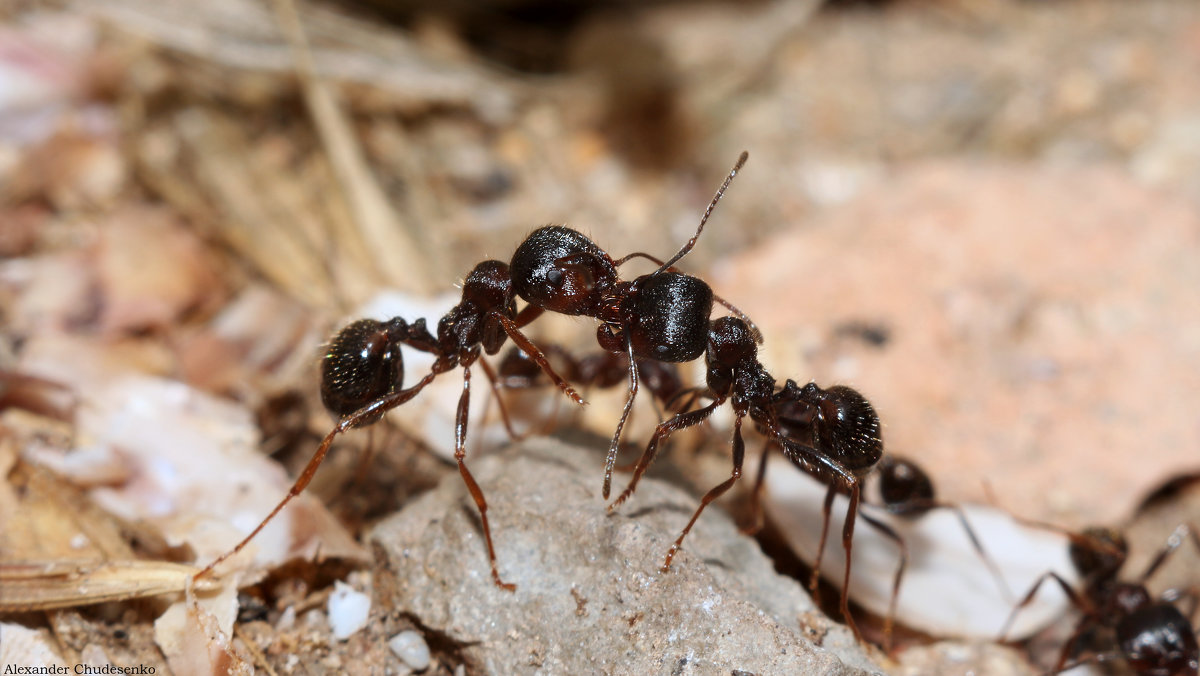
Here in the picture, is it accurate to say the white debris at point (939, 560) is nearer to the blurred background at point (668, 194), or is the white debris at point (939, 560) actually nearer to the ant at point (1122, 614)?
the ant at point (1122, 614)

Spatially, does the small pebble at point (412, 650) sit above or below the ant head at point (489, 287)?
below

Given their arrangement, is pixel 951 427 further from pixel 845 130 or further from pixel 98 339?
pixel 98 339

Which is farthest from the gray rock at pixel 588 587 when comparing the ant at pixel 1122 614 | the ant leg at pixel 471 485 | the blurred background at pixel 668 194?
the ant at pixel 1122 614

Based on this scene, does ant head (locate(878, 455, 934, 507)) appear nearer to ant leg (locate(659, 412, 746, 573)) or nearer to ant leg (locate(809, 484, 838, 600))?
ant leg (locate(809, 484, 838, 600))

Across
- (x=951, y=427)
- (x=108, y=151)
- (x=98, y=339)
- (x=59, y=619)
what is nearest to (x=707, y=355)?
(x=951, y=427)

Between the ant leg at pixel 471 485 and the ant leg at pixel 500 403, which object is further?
the ant leg at pixel 500 403

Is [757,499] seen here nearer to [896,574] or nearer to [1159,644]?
[896,574]

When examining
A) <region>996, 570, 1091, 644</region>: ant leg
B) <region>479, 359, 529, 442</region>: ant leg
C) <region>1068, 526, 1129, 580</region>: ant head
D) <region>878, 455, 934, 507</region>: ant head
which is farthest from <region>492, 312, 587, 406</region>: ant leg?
<region>1068, 526, 1129, 580</region>: ant head

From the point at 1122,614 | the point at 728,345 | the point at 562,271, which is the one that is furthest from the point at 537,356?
the point at 1122,614
